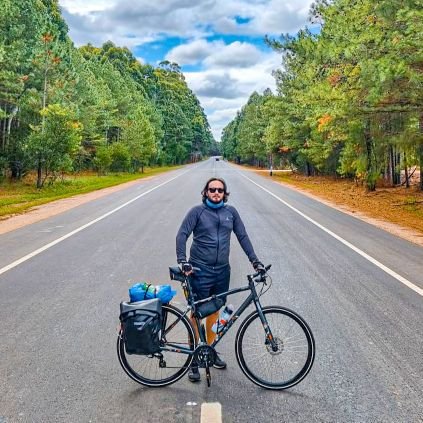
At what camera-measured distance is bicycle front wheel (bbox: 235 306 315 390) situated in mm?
4230

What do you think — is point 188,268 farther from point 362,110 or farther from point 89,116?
point 89,116

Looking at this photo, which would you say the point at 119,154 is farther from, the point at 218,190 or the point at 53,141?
the point at 218,190

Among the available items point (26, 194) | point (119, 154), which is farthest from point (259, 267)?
point (119, 154)

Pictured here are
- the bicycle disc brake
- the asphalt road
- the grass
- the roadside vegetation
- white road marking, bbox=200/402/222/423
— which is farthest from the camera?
the grass

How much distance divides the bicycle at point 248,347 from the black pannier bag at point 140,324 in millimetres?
221

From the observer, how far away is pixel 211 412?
3689 millimetres

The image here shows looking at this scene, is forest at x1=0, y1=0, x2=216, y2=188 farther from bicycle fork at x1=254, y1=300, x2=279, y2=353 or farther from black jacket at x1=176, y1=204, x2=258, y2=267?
bicycle fork at x1=254, y1=300, x2=279, y2=353

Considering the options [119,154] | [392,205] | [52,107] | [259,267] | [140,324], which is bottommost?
[392,205]

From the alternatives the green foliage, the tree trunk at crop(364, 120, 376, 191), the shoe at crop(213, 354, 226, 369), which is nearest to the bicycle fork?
the shoe at crop(213, 354, 226, 369)

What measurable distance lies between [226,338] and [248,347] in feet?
3.06

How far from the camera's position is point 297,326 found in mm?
4270

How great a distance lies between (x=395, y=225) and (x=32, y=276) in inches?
439

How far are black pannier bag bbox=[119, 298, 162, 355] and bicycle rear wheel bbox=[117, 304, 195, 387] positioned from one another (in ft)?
0.73

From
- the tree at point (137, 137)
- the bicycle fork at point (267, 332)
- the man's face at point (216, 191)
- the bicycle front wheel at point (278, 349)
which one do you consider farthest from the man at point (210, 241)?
the tree at point (137, 137)
